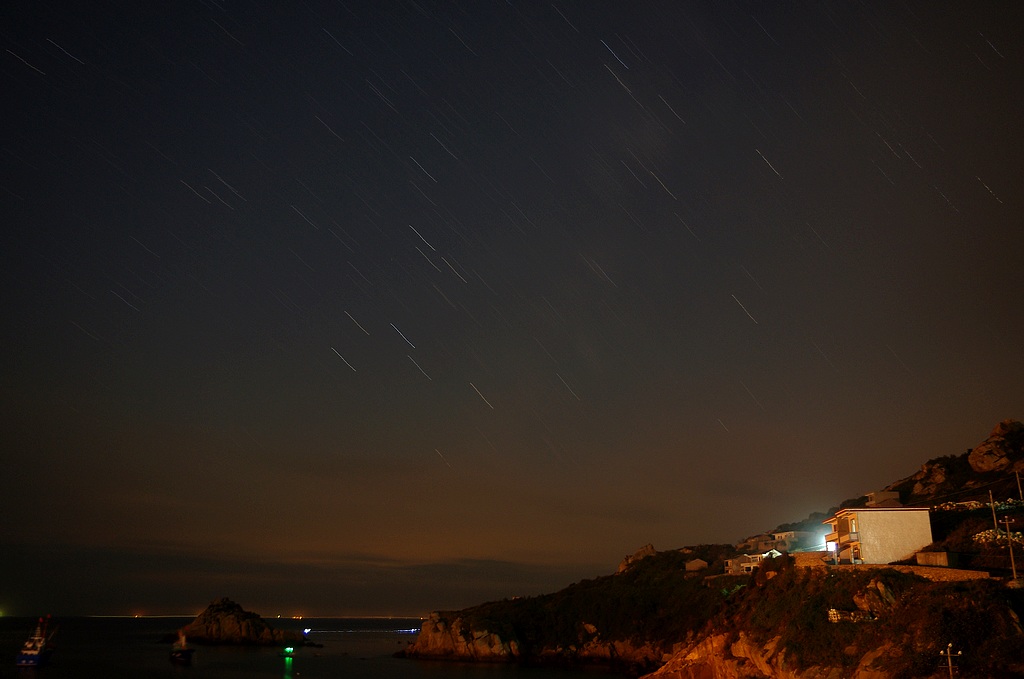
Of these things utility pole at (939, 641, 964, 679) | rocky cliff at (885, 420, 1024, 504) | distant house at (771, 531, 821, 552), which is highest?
rocky cliff at (885, 420, 1024, 504)

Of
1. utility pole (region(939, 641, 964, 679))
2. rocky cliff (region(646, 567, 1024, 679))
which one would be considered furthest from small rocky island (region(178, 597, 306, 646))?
utility pole (region(939, 641, 964, 679))

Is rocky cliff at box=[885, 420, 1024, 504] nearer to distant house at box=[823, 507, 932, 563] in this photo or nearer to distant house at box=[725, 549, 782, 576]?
distant house at box=[725, 549, 782, 576]

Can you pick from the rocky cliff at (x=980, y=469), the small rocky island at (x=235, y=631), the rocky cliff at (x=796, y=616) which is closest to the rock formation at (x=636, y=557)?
the rocky cliff at (x=796, y=616)

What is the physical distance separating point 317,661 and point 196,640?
38.7m

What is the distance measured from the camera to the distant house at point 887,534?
46.3 metres

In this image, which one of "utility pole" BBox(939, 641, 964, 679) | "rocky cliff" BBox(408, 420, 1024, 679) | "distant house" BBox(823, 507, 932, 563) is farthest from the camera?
"distant house" BBox(823, 507, 932, 563)

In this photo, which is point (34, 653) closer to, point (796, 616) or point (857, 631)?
point (796, 616)

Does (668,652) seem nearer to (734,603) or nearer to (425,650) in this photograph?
(734,603)

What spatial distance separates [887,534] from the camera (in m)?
46.7

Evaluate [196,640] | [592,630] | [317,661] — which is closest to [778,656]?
[592,630]

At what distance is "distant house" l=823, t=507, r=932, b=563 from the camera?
4631cm

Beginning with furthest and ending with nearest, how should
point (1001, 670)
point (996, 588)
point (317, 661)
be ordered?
1. point (317, 661)
2. point (996, 588)
3. point (1001, 670)

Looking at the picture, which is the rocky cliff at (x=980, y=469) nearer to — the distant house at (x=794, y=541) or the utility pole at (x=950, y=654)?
the distant house at (x=794, y=541)

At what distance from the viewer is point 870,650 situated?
120 feet
